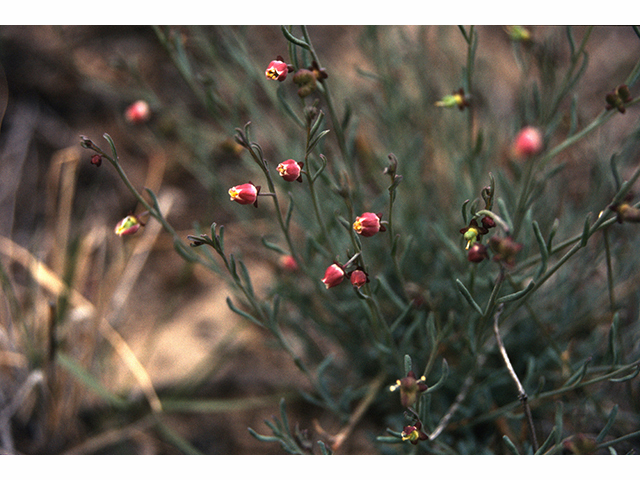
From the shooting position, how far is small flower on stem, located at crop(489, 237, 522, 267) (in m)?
0.69

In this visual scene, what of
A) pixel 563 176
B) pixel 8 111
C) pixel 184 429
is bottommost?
pixel 184 429

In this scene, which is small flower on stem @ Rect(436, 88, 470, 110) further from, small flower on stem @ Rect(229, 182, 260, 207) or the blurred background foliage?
small flower on stem @ Rect(229, 182, 260, 207)

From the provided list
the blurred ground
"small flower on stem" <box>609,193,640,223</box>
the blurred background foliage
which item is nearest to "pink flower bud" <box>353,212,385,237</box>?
the blurred background foliage

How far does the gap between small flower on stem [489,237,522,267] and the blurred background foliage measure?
0.72ft

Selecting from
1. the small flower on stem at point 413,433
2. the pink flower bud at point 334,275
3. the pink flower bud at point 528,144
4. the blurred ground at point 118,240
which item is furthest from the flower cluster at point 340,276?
the blurred ground at point 118,240

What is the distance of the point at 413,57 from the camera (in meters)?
1.66

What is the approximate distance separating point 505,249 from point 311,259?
2.36 feet

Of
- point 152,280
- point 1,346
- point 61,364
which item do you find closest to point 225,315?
point 152,280

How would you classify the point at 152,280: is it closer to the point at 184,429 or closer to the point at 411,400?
the point at 184,429

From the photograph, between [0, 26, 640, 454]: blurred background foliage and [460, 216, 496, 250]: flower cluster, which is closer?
[460, 216, 496, 250]: flower cluster

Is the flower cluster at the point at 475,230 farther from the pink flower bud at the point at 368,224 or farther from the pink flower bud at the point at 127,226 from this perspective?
the pink flower bud at the point at 127,226

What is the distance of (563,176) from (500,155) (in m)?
0.24

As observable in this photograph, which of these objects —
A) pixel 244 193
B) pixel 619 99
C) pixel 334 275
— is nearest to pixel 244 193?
pixel 244 193

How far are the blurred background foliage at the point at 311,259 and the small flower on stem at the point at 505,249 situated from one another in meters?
0.22
